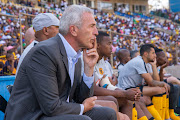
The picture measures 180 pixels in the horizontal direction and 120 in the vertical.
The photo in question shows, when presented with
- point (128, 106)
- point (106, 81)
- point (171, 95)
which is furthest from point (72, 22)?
point (171, 95)

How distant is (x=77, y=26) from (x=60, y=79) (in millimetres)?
442

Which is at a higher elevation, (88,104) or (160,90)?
(88,104)

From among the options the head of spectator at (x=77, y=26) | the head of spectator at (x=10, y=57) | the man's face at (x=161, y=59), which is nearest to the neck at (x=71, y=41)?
the head of spectator at (x=77, y=26)

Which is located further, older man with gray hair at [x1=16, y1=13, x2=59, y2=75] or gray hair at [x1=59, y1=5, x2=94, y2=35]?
older man with gray hair at [x1=16, y1=13, x2=59, y2=75]

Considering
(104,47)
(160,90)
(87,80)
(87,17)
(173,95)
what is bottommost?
(173,95)

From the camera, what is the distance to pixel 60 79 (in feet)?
5.93

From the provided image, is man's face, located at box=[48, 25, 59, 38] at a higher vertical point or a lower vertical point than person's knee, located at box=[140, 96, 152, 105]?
higher

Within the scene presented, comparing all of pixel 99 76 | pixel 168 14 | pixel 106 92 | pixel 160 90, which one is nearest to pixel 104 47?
pixel 99 76

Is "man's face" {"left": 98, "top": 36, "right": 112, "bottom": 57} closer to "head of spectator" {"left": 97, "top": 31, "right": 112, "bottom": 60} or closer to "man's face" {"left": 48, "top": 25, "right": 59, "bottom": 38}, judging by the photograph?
"head of spectator" {"left": 97, "top": 31, "right": 112, "bottom": 60}

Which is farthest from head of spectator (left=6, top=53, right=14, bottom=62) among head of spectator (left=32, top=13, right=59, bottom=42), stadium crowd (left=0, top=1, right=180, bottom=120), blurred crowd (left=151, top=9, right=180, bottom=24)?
blurred crowd (left=151, top=9, right=180, bottom=24)

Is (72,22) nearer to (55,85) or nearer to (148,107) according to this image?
(55,85)

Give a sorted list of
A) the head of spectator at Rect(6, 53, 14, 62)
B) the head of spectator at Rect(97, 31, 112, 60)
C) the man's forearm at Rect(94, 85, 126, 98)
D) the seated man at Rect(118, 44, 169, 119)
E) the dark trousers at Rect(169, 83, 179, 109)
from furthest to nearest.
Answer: the head of spectator at Rect(6, 53, 14, 62)
the dark trousers at Rect(169, 83, 179, 109)
the seated man at Rect(118, 44, 169, 119)
the head of spectator at Rect(97, 31, 112, 60)
the man's forearm at Rect(94, 85, 126, 98)

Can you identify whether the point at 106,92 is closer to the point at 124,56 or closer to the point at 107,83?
the point at 107,83

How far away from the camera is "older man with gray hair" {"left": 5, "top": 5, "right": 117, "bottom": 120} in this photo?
5.54 ft
